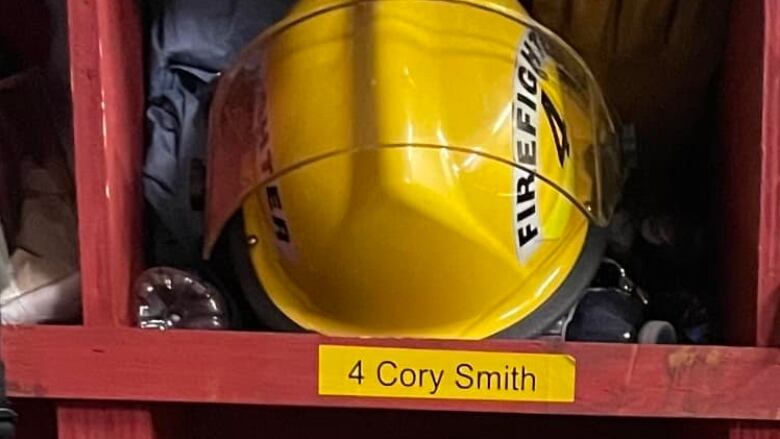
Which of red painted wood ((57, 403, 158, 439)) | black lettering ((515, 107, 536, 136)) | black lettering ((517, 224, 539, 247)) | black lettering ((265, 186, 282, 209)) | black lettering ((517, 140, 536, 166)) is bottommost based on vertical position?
red painted wood ((57, 403, 158, 439))

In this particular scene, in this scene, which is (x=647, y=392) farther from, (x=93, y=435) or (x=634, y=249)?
(x=93, y=435)

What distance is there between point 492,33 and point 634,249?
202mm

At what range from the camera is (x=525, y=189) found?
0.82m

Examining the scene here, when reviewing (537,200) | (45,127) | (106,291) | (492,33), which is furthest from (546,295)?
(45,127)

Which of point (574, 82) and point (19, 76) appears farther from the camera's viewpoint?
point (19, 76)

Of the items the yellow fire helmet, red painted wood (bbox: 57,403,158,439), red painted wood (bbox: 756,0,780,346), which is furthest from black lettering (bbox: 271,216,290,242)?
red painted wood (bbox: 756,0,780,346)

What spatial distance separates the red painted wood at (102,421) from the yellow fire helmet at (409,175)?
0.33 feet

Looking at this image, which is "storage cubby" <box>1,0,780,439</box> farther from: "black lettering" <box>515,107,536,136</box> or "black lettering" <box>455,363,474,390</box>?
"black lettering" <box>515,107,536,136</box>

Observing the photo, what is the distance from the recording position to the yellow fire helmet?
0.79 metres

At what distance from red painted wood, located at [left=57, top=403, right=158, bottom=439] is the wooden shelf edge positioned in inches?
0.5

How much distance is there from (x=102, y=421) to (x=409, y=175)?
0.77 ft

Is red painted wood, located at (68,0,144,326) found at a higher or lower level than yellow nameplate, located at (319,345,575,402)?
higher

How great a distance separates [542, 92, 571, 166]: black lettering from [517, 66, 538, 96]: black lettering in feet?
0.04

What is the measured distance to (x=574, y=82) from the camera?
890mm
